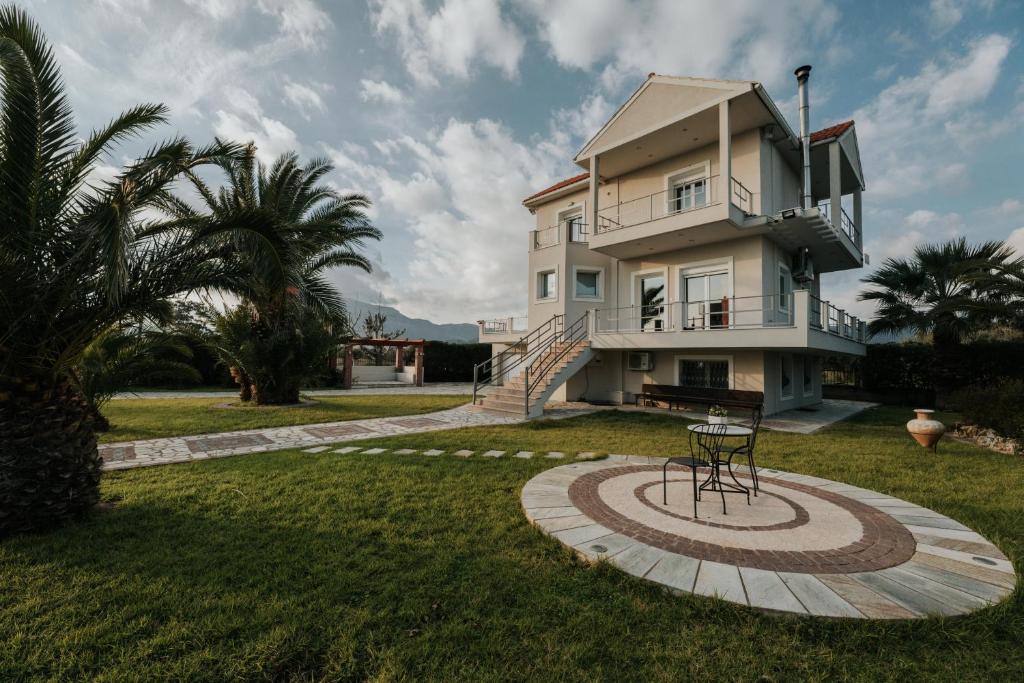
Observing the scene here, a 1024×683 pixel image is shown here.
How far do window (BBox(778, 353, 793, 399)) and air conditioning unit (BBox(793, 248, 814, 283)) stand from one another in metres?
2.68

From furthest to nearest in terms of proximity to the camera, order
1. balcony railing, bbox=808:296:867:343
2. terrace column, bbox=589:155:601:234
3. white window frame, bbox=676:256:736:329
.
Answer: terrace column, bbox=589:155:601:234, white window frame, bbox=676:256:736:329, balcony railing, bbox=808:296:867:343

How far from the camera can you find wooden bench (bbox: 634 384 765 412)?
10.9m

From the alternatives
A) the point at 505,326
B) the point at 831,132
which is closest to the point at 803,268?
the point at 831,132

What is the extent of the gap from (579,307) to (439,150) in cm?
749

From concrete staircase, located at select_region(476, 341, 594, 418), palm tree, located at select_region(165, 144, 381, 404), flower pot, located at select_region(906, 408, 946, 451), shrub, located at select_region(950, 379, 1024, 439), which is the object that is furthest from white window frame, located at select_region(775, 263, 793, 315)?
palm tree, located at select_region(165, 144, 381, 404)

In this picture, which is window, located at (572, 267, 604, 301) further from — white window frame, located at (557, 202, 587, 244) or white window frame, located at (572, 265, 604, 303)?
white window frame, located at (557, 202, 587, 244)

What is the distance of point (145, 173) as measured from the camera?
13.8ft

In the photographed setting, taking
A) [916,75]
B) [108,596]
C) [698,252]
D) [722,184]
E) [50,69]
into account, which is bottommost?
[108,596]

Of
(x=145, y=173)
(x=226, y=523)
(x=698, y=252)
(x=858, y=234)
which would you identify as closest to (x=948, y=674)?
(x=226, y=523)

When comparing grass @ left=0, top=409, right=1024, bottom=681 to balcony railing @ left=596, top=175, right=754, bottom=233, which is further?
balcony railing @ left=596, top=175, right=754, bottom=233

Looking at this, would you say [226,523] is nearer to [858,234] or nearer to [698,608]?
[698,608]

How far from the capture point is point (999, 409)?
27.0 feet

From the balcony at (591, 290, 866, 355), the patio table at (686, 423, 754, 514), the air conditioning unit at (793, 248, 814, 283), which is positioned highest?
the air conditioning unit at (793, 248, 814, 283)

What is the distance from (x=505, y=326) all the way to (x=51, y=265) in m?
16.1
